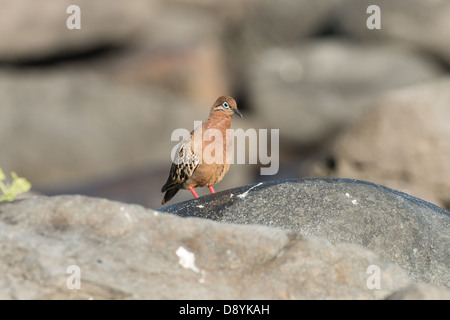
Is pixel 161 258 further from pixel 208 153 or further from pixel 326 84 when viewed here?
pixel 326 84

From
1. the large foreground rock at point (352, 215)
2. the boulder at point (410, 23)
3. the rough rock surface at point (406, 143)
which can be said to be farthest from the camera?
the boulder at point (410, 23)

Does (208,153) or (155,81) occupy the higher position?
(155,81)

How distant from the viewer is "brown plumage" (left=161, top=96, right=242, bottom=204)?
7.83 metres

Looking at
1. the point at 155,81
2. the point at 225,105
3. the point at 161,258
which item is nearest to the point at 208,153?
the point at 225,105

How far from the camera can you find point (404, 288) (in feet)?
15.2

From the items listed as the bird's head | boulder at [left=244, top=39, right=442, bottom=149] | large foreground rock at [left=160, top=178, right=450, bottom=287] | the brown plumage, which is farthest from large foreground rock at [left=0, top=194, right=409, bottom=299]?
boulder at [left=244, top=39, right=442, bottom=149]

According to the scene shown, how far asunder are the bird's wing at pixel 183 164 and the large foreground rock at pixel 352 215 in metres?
1.01

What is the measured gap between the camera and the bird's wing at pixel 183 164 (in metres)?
7.96

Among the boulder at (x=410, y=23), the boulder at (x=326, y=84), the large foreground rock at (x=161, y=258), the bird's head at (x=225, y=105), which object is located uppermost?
the boulder at (x=410, y=23)

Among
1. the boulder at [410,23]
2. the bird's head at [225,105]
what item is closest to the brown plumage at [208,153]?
the bird's head at [225,105]

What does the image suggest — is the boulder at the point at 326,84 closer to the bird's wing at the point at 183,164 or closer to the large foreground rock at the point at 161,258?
the bird's wing at the point at 183,164

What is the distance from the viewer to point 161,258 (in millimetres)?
4574

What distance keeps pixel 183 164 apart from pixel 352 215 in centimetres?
244

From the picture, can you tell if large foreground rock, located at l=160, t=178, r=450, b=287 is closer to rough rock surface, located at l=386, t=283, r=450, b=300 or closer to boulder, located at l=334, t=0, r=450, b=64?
rough rock surface, located at l=386, t=283, r=450, b=300
